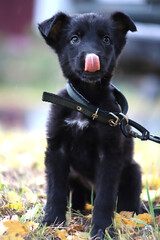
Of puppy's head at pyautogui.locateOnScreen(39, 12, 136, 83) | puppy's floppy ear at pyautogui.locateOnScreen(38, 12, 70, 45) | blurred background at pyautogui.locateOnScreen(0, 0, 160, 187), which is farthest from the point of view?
blurred background at pyautogui.locateOnScreen(0, 0, 160, 187)

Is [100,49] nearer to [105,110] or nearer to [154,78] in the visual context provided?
[105,110]

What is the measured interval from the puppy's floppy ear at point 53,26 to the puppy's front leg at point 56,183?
0.75m

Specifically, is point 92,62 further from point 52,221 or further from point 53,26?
point 52,221

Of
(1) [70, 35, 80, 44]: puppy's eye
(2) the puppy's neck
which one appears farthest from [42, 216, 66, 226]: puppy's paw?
(1) [70, 35, 80, 44]: puppy's eye

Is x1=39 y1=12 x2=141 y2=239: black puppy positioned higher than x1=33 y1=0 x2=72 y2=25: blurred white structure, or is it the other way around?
x1=33 y1=0 x2=72 y2=25: blurred white structure

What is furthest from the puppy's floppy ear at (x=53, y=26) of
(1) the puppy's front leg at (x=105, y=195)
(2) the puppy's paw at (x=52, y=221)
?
(2) the puppy's paw at (x=52, y=221)

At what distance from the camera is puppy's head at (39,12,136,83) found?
2742 millimetres

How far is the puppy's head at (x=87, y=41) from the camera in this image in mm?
2742

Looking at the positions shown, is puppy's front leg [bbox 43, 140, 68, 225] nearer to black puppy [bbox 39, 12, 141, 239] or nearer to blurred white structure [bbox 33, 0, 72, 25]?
black puppy [bbox 39, 12, 141, 239]

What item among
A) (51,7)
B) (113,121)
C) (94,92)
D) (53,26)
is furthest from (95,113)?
(51,7)

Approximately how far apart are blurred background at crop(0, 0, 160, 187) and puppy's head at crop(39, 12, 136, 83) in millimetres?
1668

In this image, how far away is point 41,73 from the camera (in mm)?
15977

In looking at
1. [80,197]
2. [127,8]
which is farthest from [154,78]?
[80,197]

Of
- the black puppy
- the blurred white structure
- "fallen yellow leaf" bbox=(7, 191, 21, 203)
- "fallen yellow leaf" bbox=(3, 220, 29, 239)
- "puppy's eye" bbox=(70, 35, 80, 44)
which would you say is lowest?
"fallen yellow leaf" bbox=(3, 220, 29, 239)
